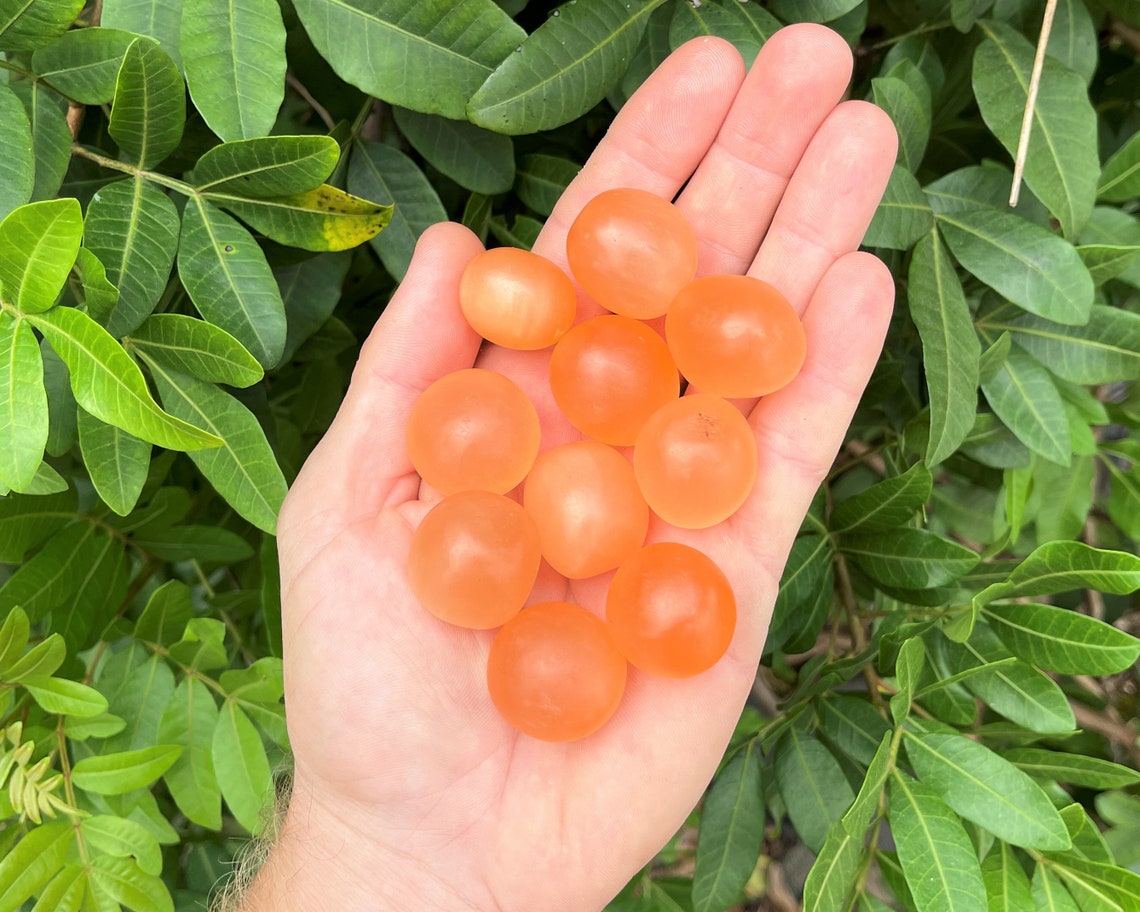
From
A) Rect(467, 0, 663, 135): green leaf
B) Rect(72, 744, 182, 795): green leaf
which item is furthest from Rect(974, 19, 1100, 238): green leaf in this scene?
Rect(72, 744, 182, 795): green leaf

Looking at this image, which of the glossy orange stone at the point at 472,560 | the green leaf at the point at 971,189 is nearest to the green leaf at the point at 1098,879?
the glossy orange stone at the point at 472,560

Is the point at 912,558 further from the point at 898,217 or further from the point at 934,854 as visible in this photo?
the point at 898,217

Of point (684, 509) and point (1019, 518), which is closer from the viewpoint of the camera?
point (684, 509)

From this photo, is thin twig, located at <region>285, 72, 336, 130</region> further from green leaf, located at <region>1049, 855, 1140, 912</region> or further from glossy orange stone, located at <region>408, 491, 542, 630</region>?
green leaf, located at <region>1049, 855, 1140, 912</region>

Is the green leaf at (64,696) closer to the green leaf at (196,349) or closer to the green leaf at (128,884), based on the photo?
the green leaf at (128,884)

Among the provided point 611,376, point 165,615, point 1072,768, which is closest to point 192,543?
point 165,615

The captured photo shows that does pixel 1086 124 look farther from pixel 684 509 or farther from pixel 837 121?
pixel 684 509

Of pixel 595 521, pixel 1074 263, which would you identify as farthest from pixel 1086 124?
pixel 595 521
